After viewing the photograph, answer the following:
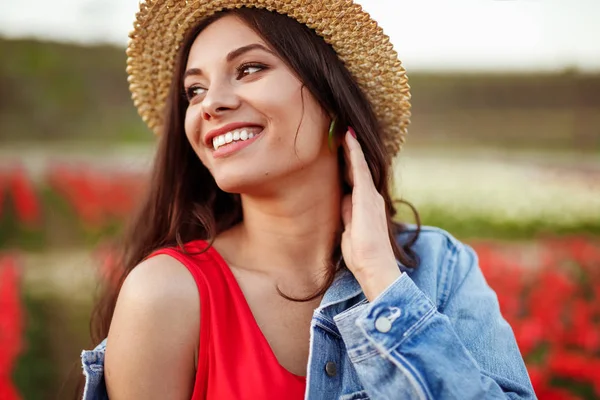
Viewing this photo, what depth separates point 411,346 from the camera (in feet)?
6.23

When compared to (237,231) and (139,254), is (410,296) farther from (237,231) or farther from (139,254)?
(139,254)

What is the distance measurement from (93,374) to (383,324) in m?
0.96

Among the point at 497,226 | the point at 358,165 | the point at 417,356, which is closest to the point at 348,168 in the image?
the point at 358,165

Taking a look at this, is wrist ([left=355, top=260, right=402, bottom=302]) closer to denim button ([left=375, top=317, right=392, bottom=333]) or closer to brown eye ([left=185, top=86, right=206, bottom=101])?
denim button ([left=375, top=317, right=392, bottom=333])

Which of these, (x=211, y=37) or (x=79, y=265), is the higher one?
(x=211, y=37)

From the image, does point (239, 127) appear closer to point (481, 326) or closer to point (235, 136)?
point (235, 136)

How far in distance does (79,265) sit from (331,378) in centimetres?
390

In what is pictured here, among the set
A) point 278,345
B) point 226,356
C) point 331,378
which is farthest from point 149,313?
point 331,378

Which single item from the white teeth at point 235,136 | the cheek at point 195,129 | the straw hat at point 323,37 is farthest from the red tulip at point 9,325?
the white teeth at point 235,136

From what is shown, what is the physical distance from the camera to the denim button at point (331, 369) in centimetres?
207

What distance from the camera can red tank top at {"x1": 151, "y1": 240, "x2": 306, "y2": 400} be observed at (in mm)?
1972

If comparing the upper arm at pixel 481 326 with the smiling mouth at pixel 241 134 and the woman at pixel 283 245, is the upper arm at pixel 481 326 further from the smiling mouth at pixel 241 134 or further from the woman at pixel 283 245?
the smiling mouth at pixel 241 134

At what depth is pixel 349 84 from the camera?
7.88 feet

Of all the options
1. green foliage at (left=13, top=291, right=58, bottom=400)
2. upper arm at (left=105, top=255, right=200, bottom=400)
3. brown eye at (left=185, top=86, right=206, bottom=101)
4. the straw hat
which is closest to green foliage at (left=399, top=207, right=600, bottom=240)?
green foliage at (left=13, top=291, right=58, bottom=400)
